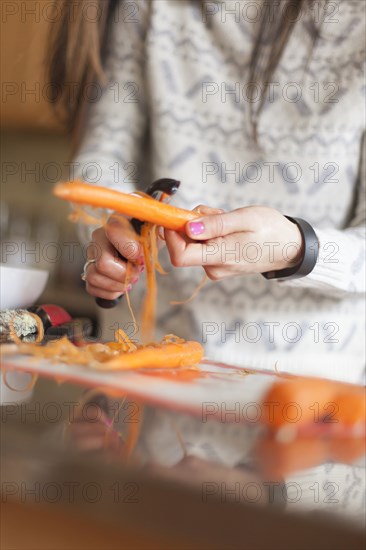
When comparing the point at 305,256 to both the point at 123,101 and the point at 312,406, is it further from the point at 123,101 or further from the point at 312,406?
the point at 123,101

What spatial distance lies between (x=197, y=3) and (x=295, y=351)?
62 centimetres

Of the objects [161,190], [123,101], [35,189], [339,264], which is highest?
[123,101]

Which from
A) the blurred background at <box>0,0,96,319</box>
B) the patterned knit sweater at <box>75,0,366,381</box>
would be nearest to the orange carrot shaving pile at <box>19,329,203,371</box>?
the patterned knit sweater at <box>75,0,366,381</box>

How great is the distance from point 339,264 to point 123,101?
53cm

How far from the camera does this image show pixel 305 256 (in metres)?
0.81

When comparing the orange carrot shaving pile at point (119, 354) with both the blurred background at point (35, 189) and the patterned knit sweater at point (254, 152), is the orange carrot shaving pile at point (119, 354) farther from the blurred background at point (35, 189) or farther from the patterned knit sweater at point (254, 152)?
the blurred background at point (35, 189)

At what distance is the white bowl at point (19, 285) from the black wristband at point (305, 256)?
12.1 inches

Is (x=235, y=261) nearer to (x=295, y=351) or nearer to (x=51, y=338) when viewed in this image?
(x=51, y=338)

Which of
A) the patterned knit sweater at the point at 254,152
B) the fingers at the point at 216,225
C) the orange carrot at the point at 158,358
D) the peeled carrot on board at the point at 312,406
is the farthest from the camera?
the patterned knit sweater at the point at 254,152

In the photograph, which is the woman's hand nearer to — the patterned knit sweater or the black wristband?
the black wristband

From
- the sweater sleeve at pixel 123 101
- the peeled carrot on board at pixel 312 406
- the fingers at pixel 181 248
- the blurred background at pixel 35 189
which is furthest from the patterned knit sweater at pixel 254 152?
the blurred background at pixel 35 189

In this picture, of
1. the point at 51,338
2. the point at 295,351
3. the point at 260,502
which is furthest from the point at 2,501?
the point at 295,351

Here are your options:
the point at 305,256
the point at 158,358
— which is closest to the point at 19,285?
the point at 158,358

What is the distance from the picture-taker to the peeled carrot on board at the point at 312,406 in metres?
0.48
